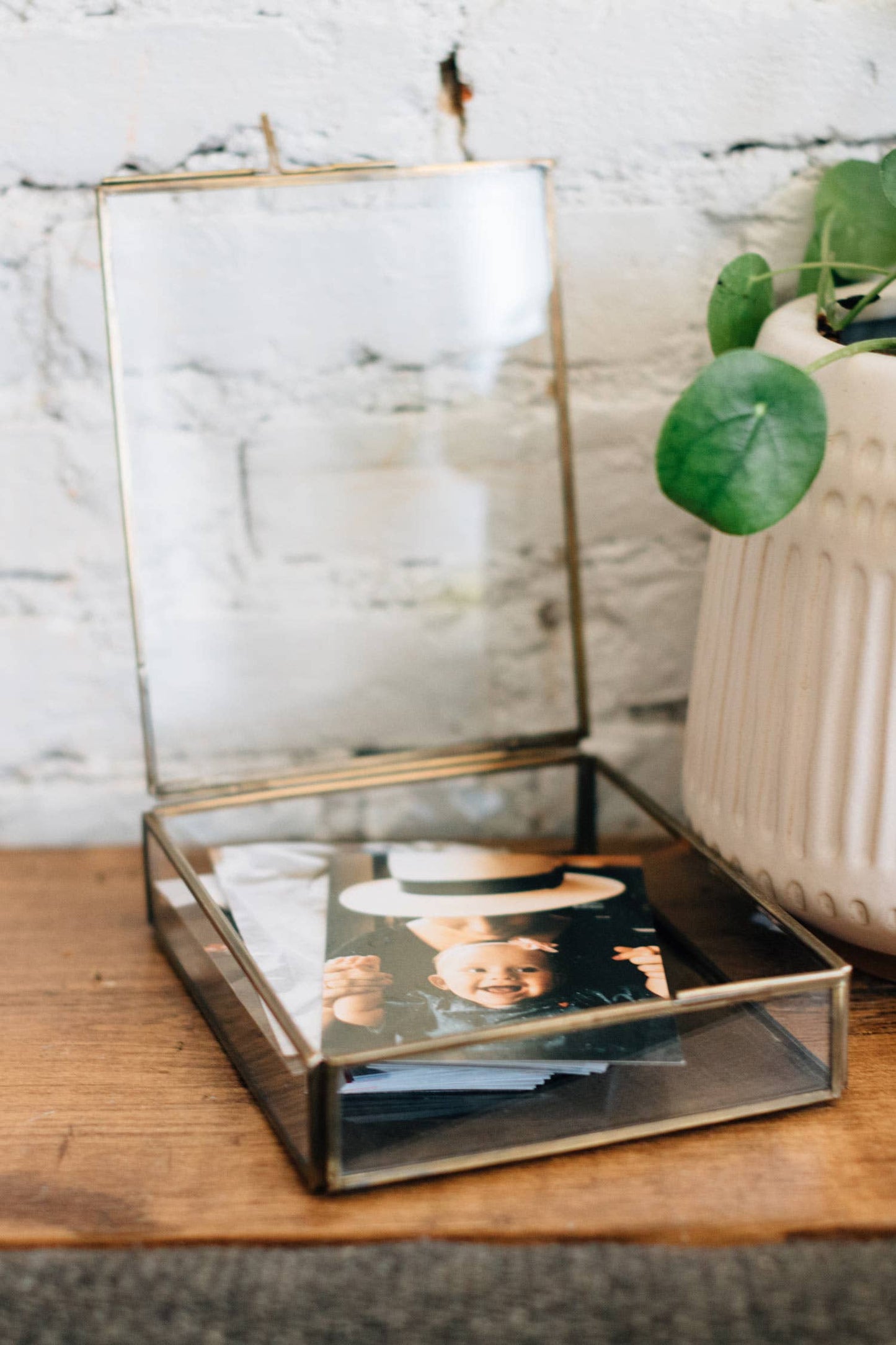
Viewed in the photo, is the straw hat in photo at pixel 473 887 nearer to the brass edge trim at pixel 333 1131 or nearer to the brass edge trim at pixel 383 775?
the brass edge trim at pixel 383 775

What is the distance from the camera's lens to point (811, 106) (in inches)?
27.1

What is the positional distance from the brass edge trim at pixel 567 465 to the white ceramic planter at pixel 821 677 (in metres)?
0.13

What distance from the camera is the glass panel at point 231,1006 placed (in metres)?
0.48

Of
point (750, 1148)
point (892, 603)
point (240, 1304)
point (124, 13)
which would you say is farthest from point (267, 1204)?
point (124, 13)

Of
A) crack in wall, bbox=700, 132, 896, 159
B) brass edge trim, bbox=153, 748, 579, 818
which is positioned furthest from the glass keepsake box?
crack in wall, bbox=700, 132, 896, 159

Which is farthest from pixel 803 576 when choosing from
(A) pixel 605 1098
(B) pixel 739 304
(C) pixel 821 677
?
(A) pixel 605 1098

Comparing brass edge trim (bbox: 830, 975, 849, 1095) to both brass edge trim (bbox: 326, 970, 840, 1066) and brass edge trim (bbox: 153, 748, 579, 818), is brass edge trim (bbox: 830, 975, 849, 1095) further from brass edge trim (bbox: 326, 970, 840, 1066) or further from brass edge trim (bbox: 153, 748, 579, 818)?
brass edge trim (bbox: 153, 748, 579, 818)

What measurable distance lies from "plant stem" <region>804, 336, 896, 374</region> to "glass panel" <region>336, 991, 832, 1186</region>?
0.90 feet

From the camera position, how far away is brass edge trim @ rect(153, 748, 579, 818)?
0.69m

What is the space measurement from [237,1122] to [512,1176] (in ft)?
Result: 0.43

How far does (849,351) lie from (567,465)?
0.79 feet

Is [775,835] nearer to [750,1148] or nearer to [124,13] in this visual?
[750,1148]

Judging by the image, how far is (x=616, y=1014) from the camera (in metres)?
0.47

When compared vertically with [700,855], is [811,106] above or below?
above
